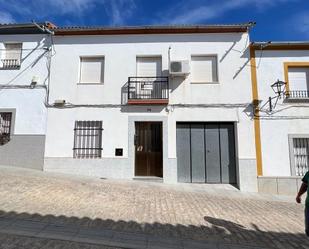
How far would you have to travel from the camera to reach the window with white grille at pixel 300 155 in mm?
9945

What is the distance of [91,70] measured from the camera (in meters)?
11.0

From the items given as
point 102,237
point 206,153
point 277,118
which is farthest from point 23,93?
point 277,118

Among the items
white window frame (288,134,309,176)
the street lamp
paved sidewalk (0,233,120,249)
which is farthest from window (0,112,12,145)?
white window frame (288,134,309,176)

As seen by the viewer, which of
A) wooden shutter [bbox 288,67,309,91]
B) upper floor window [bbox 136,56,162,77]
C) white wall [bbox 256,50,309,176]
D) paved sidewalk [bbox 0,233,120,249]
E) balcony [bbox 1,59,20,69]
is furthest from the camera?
balcony [bbox 1,59,20,69]

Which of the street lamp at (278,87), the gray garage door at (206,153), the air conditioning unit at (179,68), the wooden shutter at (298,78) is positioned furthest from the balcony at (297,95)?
the air conditioning unit at (179,68)

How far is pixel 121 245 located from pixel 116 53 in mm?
8336

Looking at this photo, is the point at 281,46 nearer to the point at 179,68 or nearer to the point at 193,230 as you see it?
the point at 179,68

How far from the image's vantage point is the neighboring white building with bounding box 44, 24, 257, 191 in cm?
1025

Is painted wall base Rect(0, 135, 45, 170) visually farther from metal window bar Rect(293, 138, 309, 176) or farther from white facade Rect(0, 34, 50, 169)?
metal window bar Rect(293, 138, 309, 176)

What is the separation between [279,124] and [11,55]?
444 inches

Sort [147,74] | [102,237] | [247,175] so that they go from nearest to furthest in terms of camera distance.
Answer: [102,237] → [247,175] → [147,74]

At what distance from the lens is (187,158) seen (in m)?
10.3

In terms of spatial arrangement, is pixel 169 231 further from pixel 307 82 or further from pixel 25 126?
pixel 307 82

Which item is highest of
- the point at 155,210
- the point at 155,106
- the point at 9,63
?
the point at 9,63
